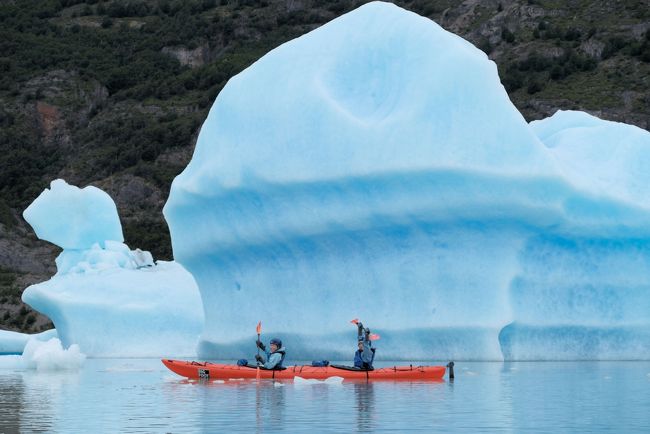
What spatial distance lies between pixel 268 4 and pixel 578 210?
61979mm

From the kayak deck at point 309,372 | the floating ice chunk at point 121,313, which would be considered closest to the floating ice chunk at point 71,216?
the floating ice chunk at point 121,313

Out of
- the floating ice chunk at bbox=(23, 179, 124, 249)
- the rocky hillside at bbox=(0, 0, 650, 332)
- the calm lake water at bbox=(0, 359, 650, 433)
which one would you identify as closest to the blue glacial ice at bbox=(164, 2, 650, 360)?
the calm lake water at bbox=(0, 359, 650, 433)

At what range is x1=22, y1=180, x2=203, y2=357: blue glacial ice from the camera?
2964cm

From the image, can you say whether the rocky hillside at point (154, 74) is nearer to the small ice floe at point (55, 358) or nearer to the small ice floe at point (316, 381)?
the small ice floe at point (55, 358)

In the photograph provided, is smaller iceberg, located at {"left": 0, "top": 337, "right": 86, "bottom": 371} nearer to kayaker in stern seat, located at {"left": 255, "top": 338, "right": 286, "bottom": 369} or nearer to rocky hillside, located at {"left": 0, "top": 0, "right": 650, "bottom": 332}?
kayaker in stern seat, located at {"left": 255, "top": 338, "right": 286, "bottom": 369}

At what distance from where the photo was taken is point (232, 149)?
2312 cm

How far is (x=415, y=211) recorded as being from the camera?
21.1 metres

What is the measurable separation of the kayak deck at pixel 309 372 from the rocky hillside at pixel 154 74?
30.6m

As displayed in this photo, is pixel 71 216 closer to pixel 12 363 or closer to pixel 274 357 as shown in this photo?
pixel 12 363

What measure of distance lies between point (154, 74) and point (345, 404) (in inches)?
2494

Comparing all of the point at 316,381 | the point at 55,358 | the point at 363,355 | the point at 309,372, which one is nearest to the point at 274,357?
the point at 309,372

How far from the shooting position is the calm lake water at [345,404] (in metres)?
11.6

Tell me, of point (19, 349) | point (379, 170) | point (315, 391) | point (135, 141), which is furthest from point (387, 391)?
point (135, 141)

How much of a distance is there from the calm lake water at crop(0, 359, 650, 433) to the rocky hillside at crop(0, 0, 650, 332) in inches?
1279
